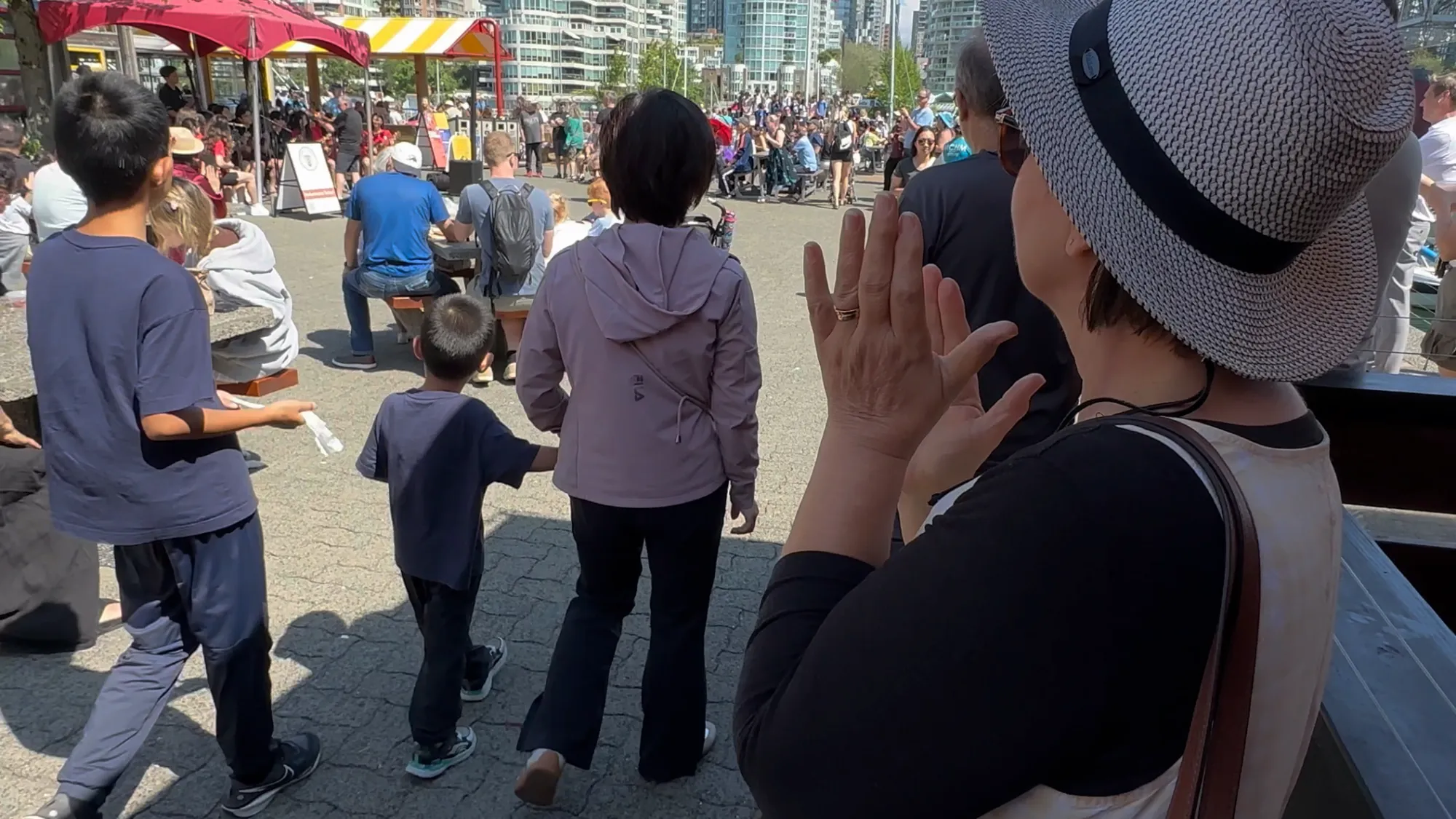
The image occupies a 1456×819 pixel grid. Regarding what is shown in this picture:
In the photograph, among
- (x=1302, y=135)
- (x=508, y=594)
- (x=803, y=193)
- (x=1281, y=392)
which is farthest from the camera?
(x=803, y=193)

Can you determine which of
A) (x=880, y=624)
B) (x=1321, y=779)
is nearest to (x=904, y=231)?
(x=880, y=624)

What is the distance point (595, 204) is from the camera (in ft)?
25.1

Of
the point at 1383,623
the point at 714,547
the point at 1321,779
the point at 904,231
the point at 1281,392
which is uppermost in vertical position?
the point at 904,231

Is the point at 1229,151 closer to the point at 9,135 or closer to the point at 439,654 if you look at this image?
the point at 439,654

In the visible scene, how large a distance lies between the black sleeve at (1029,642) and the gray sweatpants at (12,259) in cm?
644

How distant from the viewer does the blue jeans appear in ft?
23.4

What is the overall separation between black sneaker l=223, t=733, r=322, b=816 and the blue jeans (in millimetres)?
4487

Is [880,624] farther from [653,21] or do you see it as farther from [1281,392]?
[653,21]

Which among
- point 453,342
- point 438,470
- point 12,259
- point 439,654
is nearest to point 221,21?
point 12,259

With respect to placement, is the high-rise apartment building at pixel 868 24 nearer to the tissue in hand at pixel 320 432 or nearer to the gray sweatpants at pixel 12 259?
the gray sweatpants at pixel 12 259

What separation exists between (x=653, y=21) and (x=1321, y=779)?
18547 centimetres

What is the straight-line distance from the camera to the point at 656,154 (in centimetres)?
257

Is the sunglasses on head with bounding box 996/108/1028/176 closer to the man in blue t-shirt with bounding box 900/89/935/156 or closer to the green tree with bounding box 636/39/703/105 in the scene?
the man in blue t-shirt with bounding box 900/89/935/156

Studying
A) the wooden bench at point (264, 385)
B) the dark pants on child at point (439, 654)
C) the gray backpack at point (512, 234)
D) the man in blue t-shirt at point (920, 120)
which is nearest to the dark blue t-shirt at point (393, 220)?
the gray backpack at point (512, 234)
